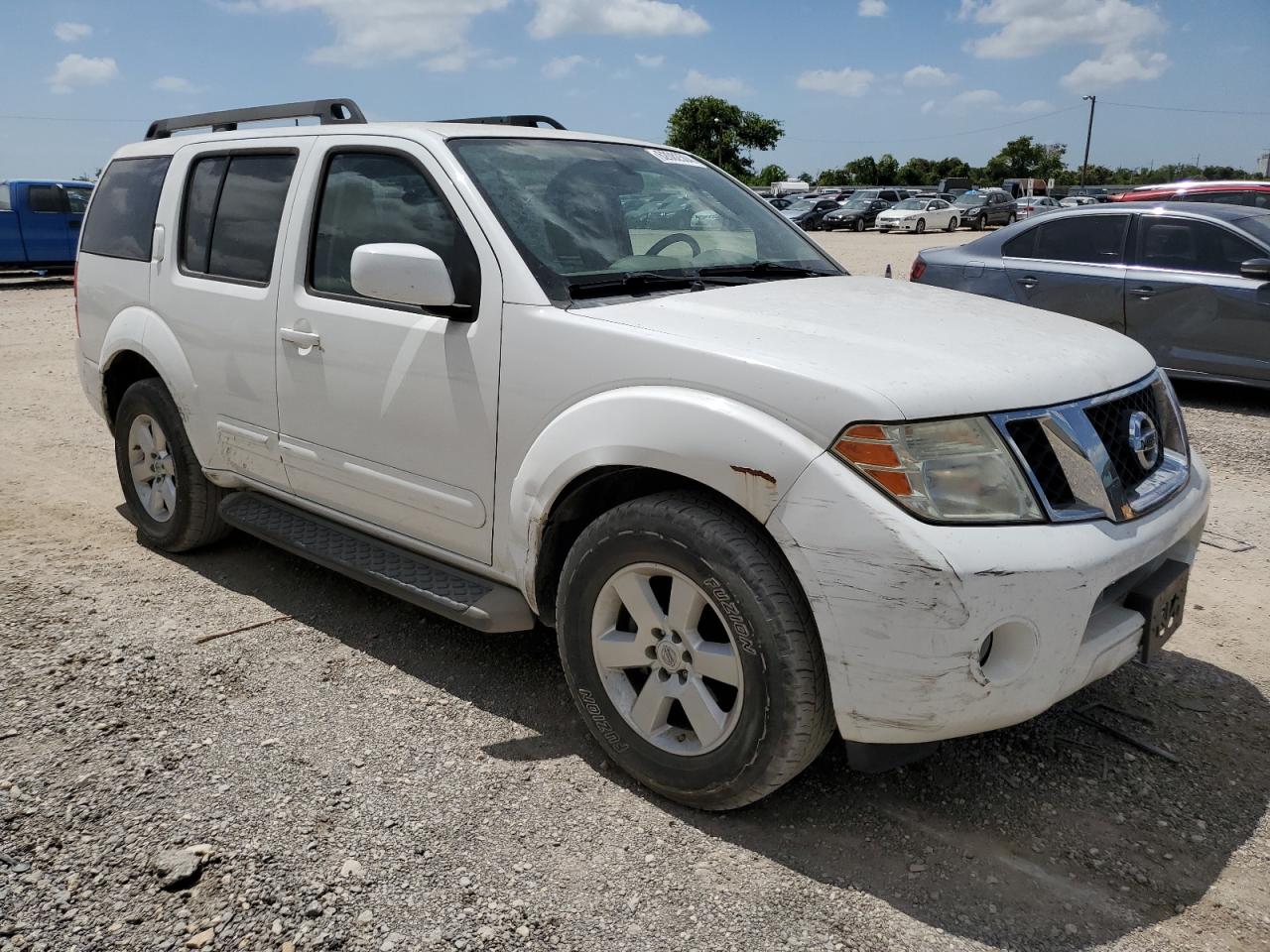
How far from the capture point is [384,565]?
11.8ft

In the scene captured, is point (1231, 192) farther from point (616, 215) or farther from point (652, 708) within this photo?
point (652, 708)

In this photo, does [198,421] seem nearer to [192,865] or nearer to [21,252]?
[192,865]

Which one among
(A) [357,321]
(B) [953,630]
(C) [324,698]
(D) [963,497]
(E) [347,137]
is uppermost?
(E) [347,137]

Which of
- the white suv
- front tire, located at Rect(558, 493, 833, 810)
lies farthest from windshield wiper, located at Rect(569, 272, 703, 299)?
front tire, located at Rect(558, 493, 833, 810)

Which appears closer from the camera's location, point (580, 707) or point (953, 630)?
point (953, 630)

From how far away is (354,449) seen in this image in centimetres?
362

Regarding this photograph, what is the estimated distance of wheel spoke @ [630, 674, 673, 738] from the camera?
2850 mm

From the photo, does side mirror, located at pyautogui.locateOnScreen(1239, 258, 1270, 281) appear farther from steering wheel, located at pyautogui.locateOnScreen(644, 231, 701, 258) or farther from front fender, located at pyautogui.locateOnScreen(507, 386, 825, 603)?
front fender, located at pyautogui.locateOnScreen(507, 386, 825, 603)

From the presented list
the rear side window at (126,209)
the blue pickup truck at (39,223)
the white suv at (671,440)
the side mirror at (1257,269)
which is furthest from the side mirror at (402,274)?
the blue pickup truck at (39,223)

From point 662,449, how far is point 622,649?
23.3 inches

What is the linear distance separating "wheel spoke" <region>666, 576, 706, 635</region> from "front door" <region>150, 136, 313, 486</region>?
195cm

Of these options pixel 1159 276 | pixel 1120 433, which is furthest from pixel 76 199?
pixel 1120 433

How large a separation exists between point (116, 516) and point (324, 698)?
2678 mm

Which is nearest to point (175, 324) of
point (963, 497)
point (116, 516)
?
point (116, 516)
